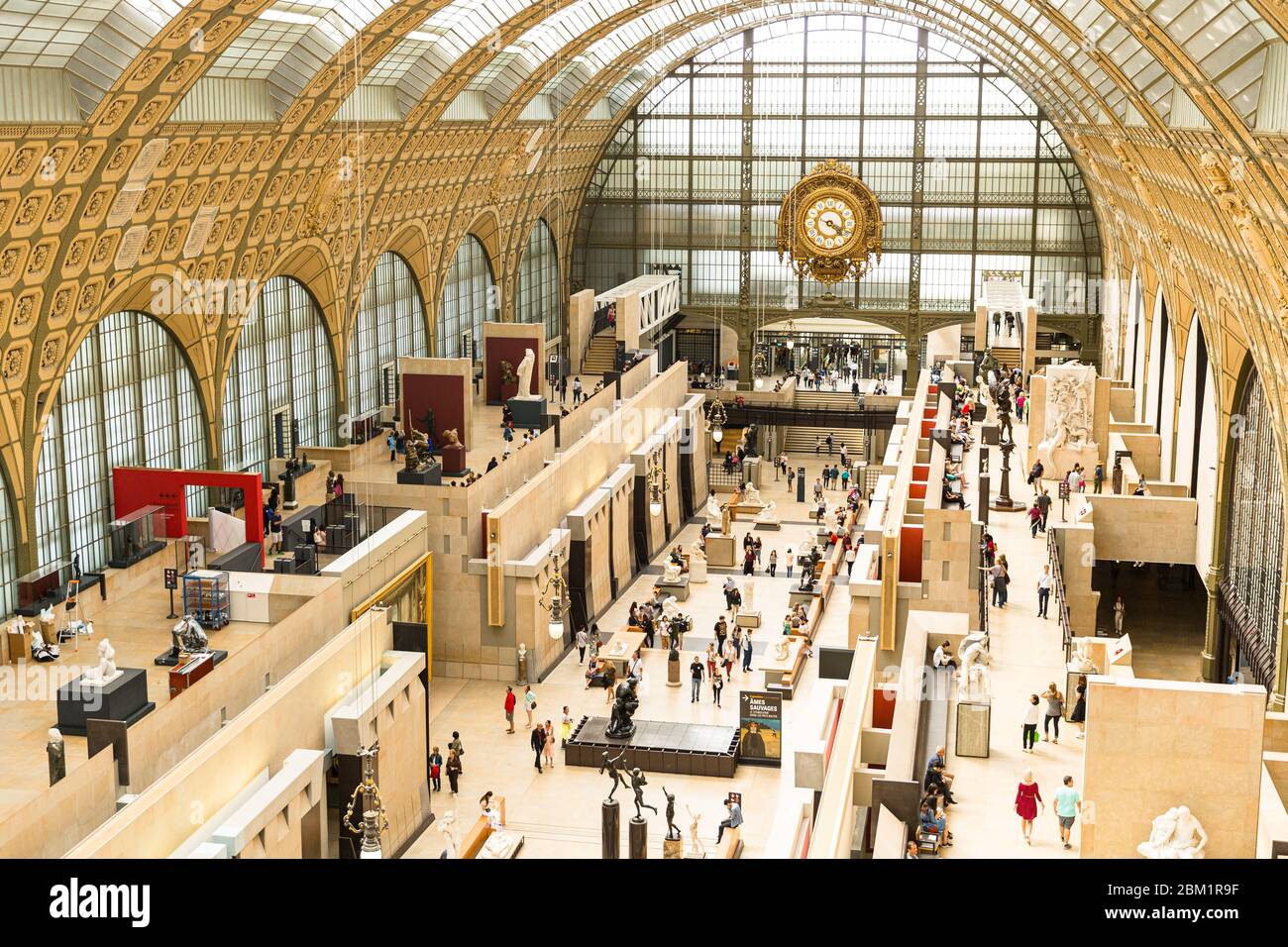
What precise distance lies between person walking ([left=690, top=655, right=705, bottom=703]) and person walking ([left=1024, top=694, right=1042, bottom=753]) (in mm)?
12724

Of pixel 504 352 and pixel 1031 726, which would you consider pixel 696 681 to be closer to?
pixel 1031 726

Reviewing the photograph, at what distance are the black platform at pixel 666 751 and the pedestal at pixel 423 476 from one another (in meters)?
7.42

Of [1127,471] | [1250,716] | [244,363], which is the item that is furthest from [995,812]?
[244,363]

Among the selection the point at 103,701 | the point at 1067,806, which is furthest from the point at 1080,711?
the point at 103,701


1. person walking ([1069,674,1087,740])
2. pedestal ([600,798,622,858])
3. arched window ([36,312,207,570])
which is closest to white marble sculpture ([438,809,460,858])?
pedestal ([600,798,622,858])

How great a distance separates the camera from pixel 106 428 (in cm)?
3428

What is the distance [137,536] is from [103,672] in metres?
9.82

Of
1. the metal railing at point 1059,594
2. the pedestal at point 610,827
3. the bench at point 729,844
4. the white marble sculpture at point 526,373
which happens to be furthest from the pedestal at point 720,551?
the pedestal at point 610,827

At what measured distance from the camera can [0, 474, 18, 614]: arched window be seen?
29.8m

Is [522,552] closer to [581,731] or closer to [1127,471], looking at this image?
[581,731]

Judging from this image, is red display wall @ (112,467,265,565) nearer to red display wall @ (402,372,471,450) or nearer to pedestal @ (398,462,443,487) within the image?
pedestal @ (398,462,443,487)
